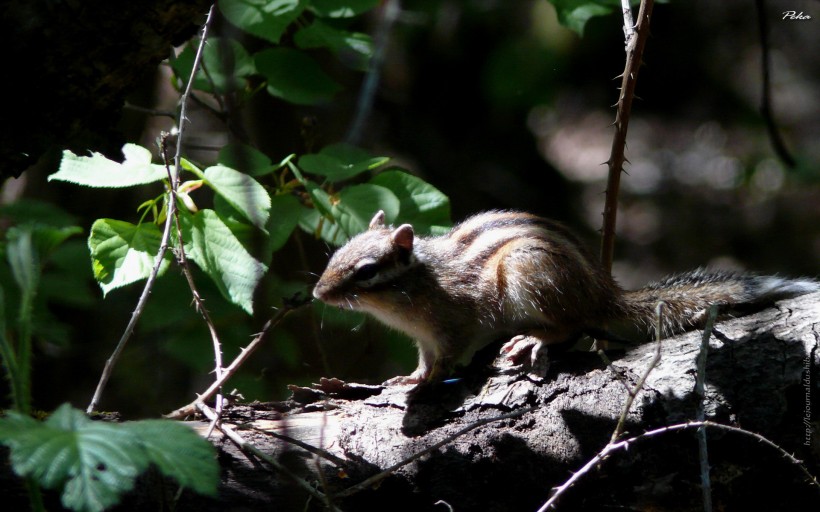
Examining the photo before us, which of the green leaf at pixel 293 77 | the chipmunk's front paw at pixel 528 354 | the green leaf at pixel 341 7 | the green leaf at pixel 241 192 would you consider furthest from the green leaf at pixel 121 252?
the chipmunk's front paw at pixel 528 354

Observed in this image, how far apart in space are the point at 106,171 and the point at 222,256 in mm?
485

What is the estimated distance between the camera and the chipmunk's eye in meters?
3.62

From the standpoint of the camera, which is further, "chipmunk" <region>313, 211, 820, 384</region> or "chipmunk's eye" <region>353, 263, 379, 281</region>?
"chipmunk's eye" <region>353, 263, 379, 281</region>

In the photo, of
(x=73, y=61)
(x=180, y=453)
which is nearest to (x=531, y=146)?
(x=73, y=61)

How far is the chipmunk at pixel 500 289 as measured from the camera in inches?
129

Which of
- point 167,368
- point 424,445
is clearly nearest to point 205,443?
point 424,445

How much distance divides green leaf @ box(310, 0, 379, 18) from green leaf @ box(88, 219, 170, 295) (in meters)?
1.25

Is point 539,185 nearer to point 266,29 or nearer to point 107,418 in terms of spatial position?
point 266,29

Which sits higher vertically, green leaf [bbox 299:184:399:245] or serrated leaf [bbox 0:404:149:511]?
green leaf [bbox 299:184:399:245]

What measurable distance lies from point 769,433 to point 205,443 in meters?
1.76

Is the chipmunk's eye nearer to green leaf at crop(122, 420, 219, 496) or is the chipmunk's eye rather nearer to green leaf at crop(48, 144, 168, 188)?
green leaf at crop(48, 144, 168, 188)

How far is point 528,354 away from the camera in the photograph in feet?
11.1

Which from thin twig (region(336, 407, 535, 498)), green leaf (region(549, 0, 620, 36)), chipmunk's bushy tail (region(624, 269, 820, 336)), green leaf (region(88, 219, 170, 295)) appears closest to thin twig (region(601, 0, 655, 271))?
green leaf (region(549, 0, 620, 36))

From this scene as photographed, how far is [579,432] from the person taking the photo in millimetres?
2680
